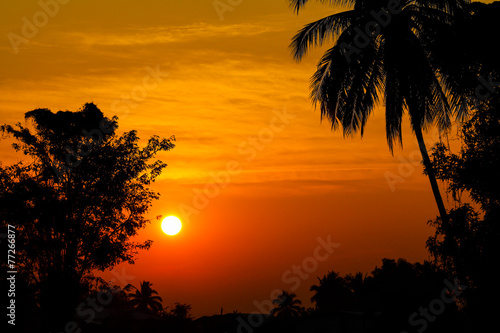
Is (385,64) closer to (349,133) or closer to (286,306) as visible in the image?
(349,133)

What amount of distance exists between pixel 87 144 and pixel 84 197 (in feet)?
9.90

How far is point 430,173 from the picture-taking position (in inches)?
808

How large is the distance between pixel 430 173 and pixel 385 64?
4.36 metres

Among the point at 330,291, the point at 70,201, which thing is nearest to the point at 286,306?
the point at 330,291

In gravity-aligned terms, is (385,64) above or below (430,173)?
above

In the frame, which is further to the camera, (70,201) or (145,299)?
(145,299)

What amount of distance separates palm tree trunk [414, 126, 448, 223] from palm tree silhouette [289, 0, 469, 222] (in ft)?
0.11

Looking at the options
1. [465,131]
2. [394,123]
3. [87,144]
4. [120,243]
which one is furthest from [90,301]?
[465,131]

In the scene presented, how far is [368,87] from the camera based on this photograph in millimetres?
21891

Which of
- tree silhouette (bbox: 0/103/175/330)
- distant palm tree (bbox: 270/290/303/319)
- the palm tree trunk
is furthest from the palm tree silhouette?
distant palm tree (bbox: 270/290/303/319)

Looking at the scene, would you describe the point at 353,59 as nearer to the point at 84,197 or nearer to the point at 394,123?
the point at 394,123

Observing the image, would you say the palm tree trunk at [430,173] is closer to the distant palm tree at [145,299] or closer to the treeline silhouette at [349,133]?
the treeline silhouette at [349,133]

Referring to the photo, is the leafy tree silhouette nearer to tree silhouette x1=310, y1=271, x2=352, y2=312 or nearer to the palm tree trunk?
the palm tree trunk

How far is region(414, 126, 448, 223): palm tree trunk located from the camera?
Result: 2056cm
